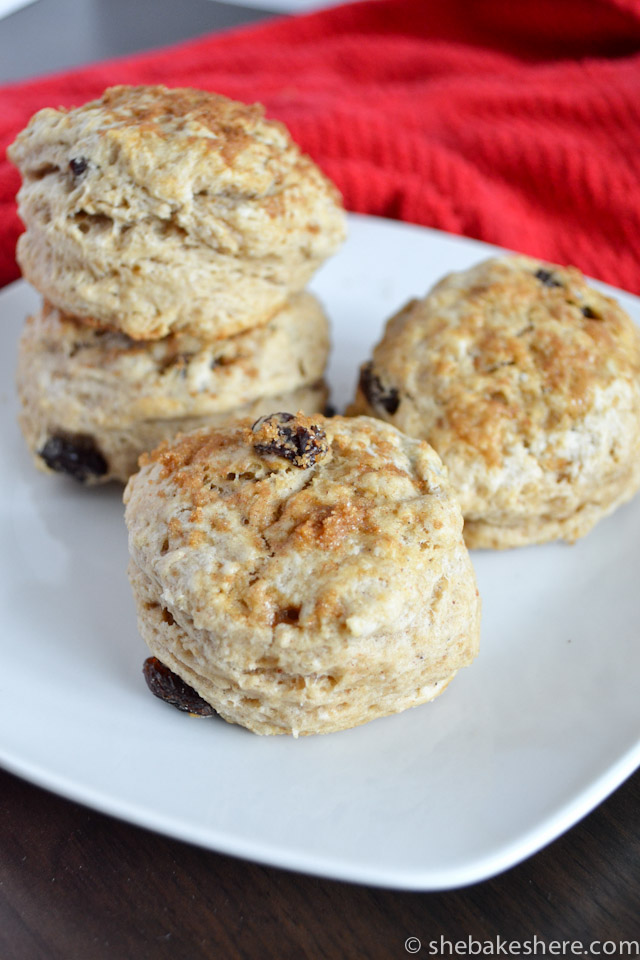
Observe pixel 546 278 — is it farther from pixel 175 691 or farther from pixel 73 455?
pixel 175 691

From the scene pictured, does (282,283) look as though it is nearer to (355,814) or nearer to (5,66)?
(355,814)

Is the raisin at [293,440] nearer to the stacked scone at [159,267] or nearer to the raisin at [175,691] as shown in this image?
the stacked scone at [159,267]

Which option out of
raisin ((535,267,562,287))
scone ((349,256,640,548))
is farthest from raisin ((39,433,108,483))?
raisin ((535,267,562,287))

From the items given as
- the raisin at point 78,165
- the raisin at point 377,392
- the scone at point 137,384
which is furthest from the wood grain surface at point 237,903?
the raisin at point 78,165

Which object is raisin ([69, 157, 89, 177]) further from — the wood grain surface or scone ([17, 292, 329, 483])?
the wood grain surface

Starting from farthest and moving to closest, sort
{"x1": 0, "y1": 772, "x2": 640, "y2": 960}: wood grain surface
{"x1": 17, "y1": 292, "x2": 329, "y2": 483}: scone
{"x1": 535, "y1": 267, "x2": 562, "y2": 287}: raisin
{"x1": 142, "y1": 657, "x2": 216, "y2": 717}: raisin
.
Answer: {"x1": 535, "y1": 267, "x2": 562, "y2": 287}: raisin < {"x1": 17, "y1": 292, "x2": 329, "y2": 483}: scone < {"x1": 142, "y1": 657, "x2": 216, "y2": 717}: raisin < {"x1": 0, "y1": 772, "x2": 640, "y2": 960}: wood grain surface

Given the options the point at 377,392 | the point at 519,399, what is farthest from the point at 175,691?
the point at 519,399

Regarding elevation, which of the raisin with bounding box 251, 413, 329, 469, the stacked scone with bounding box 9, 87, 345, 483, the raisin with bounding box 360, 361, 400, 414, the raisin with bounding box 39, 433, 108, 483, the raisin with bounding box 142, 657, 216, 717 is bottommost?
the raisin with bounding box 142, 657, 216, 717

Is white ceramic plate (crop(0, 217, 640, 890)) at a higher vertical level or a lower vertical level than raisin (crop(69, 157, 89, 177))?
lower
